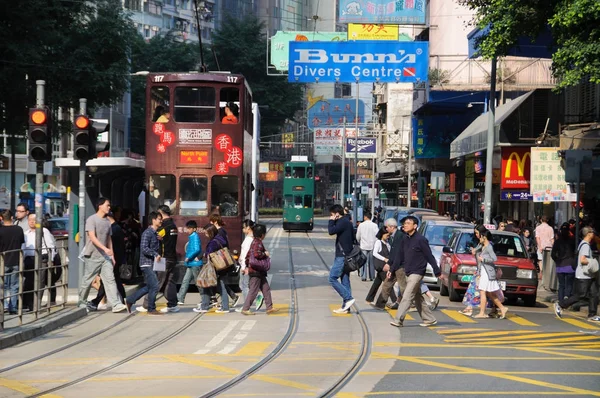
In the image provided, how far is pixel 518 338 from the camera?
15961 mm

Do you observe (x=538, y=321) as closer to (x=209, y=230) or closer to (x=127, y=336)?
(x=209, y=230)

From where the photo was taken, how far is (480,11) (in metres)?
22.7

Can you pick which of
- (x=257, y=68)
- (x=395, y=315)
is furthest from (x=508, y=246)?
(x=257, y=68)

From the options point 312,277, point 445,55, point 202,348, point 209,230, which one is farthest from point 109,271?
point 445,55

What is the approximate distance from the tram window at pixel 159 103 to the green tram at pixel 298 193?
41.3 meters

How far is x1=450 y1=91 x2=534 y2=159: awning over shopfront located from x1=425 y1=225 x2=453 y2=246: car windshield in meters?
11.0

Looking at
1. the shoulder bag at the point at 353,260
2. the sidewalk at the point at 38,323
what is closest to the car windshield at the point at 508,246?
the shoulder bag at the point at 353,260

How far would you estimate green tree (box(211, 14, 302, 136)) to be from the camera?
8381 cm

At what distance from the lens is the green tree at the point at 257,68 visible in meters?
83.8

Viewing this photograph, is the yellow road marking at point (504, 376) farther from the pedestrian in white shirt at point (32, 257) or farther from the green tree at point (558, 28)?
the green tree at point (558, 28)

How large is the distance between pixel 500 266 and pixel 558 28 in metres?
4.87

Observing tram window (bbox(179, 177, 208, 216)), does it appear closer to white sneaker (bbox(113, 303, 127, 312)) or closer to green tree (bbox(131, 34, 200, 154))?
white sneaker (bbox(113, 303, 127, 312))

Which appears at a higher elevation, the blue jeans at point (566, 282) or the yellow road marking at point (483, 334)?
the blue jeans at point (566, 282)

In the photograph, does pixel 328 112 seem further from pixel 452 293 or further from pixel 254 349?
pixel 254 349
